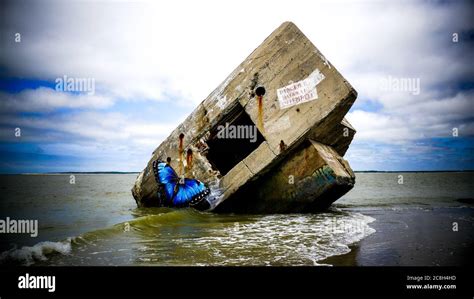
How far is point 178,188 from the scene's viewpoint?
312 inches

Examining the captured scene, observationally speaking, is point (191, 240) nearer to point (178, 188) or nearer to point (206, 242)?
point (206, 242)

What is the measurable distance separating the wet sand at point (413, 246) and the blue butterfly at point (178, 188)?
11.3 feet

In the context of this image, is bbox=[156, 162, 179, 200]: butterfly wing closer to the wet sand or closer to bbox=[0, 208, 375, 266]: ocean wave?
bbox=[0, 208, 375, 266]: ocean wave

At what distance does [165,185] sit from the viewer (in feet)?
26.3

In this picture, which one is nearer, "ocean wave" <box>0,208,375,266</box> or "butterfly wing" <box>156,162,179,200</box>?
"ocean wave" <box>0,208,375,266</box>

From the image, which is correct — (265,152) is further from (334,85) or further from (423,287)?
(423,287)

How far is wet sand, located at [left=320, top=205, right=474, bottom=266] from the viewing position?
4102 mm

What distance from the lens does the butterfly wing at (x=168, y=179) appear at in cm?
798

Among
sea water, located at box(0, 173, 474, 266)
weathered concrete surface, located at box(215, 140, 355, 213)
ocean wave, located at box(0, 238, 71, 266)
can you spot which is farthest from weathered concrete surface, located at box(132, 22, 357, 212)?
ocean wave, located at box(0, 238, 71, 266)

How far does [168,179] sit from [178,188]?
31 cm

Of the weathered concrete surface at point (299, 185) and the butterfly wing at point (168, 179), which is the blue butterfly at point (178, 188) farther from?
the weathered concrete surface at point (299, 185)

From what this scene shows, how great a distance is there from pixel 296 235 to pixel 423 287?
107 inches

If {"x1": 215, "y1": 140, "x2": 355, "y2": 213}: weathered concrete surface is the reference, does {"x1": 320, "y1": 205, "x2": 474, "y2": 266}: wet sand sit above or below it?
below

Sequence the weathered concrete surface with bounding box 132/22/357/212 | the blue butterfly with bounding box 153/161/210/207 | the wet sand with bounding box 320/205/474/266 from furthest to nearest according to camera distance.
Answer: the blue butterfly with bounding box 153/161/210/207
the weathered concrete surface with bounding box 132/22/357/212
the wet sand with bounding box 320/205/474/266
